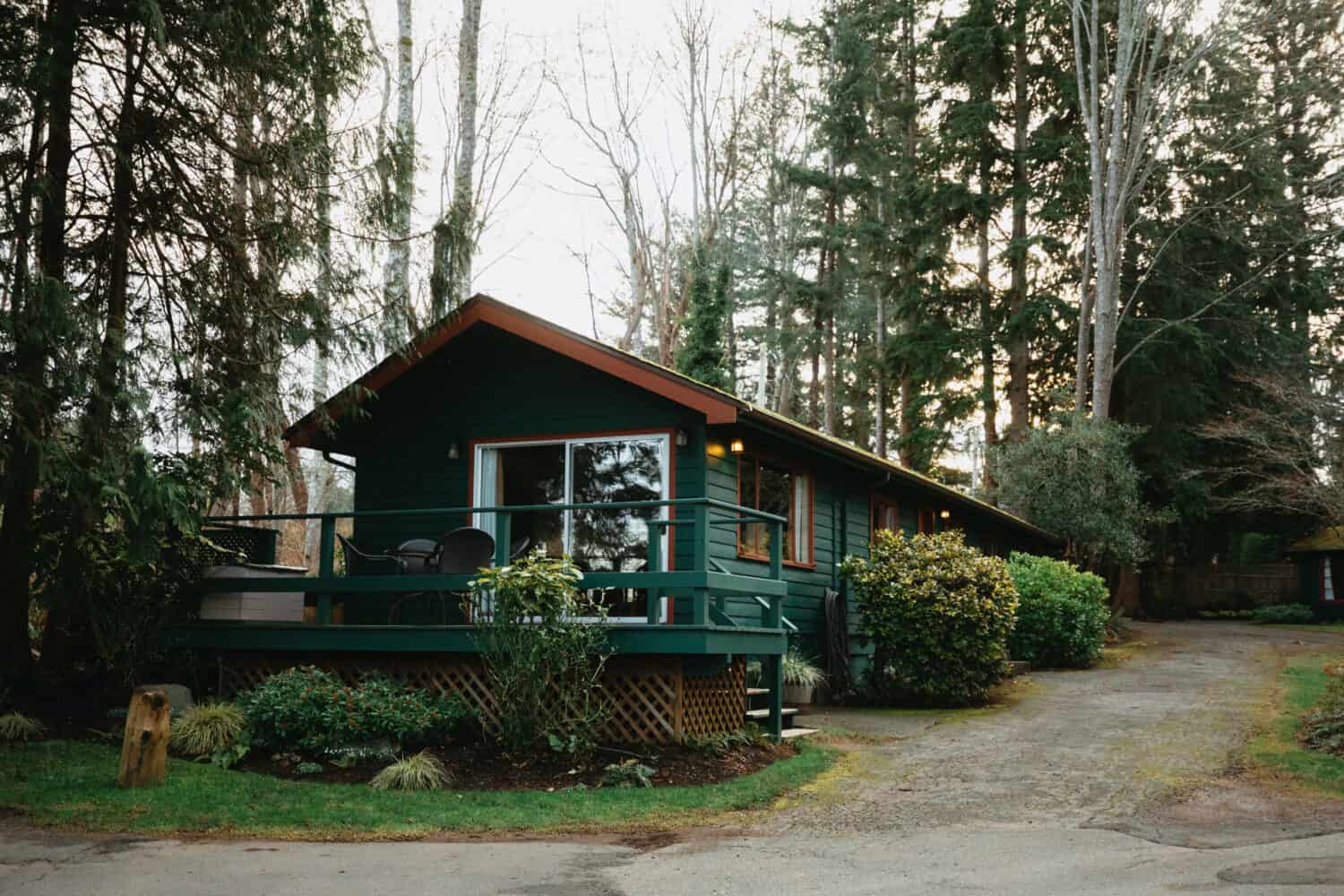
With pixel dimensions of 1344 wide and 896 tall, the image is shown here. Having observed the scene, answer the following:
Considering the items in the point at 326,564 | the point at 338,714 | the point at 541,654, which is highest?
the point at 326,564

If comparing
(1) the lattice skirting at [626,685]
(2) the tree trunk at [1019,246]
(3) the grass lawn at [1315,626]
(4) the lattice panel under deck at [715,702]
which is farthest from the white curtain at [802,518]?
(3) the grass lawn at [1315,626]

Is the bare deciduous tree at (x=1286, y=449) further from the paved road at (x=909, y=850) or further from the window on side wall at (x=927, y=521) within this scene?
the paved road at (x=909, y=850)

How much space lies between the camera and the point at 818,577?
48.9 feet

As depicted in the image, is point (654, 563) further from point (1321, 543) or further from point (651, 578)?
point (1321, 543)

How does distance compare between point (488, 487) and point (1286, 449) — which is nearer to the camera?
point (488, 487)

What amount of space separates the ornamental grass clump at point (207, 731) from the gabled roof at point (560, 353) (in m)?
3.11

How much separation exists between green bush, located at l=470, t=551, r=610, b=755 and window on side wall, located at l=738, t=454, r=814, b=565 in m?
3.77

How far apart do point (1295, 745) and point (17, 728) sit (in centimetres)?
1097

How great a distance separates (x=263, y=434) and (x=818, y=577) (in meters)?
7.24

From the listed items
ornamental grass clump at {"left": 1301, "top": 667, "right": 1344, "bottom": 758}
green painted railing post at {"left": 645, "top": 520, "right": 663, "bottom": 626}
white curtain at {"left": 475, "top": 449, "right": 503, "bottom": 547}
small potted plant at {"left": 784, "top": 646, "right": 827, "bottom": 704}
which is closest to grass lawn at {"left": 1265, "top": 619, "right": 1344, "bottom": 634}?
ornamental grass clump at {"left": 1301, "top": 667, "right": 1344, "bottom": 758}

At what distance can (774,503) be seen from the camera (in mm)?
14062

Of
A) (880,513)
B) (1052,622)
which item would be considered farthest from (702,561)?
(1052,622)

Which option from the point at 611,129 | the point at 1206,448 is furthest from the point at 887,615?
the point at 1206,448

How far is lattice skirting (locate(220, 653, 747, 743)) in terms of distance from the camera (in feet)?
A: 32.3
